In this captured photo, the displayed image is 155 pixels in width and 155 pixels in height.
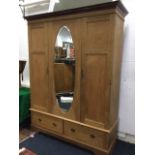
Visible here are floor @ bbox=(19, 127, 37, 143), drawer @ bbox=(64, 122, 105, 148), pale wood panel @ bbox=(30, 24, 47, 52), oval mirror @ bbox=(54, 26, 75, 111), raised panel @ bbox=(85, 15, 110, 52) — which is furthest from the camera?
floor @ bbox=(19, 127, 37, 143)

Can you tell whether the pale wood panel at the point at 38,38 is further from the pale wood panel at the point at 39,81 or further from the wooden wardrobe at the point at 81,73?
the pale wood panel at the point at 39,81

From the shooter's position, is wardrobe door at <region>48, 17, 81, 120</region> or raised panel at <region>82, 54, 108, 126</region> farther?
wardrobe door at <region>48, 17, 81, 120</region>

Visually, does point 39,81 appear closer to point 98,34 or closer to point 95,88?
point 95,88

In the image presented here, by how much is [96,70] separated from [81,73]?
21 cm

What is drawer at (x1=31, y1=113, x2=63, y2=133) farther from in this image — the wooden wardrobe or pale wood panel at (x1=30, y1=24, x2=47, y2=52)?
pale wood panel at (x1=30, y1=24, x2=47, y2=52)

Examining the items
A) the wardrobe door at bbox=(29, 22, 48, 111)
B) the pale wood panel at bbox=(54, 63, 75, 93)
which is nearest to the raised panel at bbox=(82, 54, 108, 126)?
the pale wood panel at bbox=(54, 63, 75, 93)

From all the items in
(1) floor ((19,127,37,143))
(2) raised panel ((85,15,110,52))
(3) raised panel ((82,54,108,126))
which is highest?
(2) raised panel ((85,15,110,52))

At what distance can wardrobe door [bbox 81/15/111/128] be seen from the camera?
180 centimetres

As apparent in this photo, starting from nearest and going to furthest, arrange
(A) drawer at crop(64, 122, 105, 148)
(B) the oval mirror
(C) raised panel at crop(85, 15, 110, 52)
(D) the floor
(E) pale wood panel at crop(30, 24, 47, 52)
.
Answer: (C) raised panel at crop(85, 15, 110, 52)
(A) drawer at crop(64, 122, 105, 148)
(B) the oval mirror
(E) pale wood panel at crop(30, 24, 47, 52)
(D) the floor

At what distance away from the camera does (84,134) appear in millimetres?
2072

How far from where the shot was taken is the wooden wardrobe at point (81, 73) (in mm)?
1811

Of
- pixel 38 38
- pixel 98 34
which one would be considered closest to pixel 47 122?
pixel 38 38
